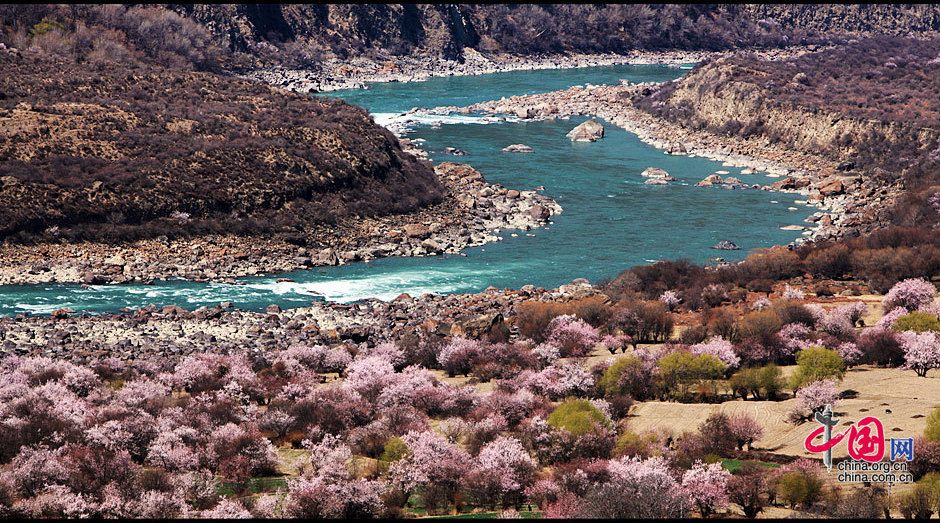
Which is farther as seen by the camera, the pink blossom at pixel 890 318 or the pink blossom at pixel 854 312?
the pink blossom at pixel 854 312

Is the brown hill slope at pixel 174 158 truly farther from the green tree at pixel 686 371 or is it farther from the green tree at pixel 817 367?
the green tree at pixel 817 367

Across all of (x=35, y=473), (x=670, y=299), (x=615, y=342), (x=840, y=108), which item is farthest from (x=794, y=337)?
(x=840, y=108)

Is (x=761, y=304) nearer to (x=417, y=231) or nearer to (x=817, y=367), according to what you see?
(x=817, y=367)

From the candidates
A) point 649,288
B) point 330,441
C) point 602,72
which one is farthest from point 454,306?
point 602,72

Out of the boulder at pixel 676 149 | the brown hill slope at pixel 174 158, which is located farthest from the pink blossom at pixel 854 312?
the boulder at pixel 676 149

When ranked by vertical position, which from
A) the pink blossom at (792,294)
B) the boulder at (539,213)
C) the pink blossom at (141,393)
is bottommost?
the boulder at (539,213)

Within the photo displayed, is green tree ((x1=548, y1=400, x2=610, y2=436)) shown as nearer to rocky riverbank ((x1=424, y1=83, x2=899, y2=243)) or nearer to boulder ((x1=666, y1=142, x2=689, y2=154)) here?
rocky riverbank ((x1=424, y1=83, x2=899, y2=243))

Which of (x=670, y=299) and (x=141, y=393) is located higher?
(x=141, y=393)
